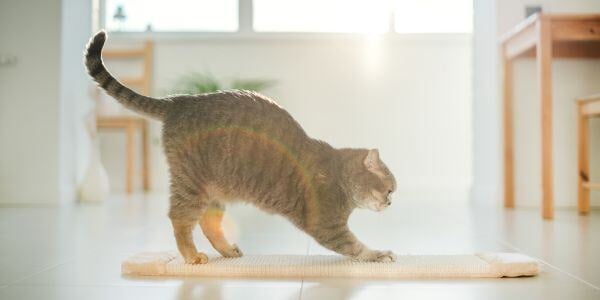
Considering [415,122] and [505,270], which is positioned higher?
[415,122]

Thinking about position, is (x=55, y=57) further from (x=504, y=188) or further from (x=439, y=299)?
(x=439, y=299)

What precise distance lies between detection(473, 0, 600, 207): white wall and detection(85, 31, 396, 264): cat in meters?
2.09

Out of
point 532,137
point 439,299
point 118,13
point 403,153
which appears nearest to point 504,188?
point 532,137

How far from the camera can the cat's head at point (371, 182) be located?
1.47 meters

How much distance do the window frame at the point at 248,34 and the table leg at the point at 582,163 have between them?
211 centimetres

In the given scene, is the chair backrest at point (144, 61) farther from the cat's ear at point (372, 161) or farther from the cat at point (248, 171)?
the cat's ear at point (372, 161)

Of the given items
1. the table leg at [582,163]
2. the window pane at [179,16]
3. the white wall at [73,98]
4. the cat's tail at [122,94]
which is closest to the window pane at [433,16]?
the window pane at [179,16]

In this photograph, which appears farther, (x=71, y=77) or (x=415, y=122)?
(x=415, y=122)

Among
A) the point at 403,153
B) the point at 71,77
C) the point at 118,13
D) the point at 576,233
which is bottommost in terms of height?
the point at 576,233

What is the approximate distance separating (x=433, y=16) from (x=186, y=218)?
4161 millimetres

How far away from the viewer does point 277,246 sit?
6.17ft

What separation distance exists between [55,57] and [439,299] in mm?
2956

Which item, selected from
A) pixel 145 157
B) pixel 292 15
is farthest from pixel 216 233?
pixel 292 15

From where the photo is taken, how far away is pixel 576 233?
2199mm
